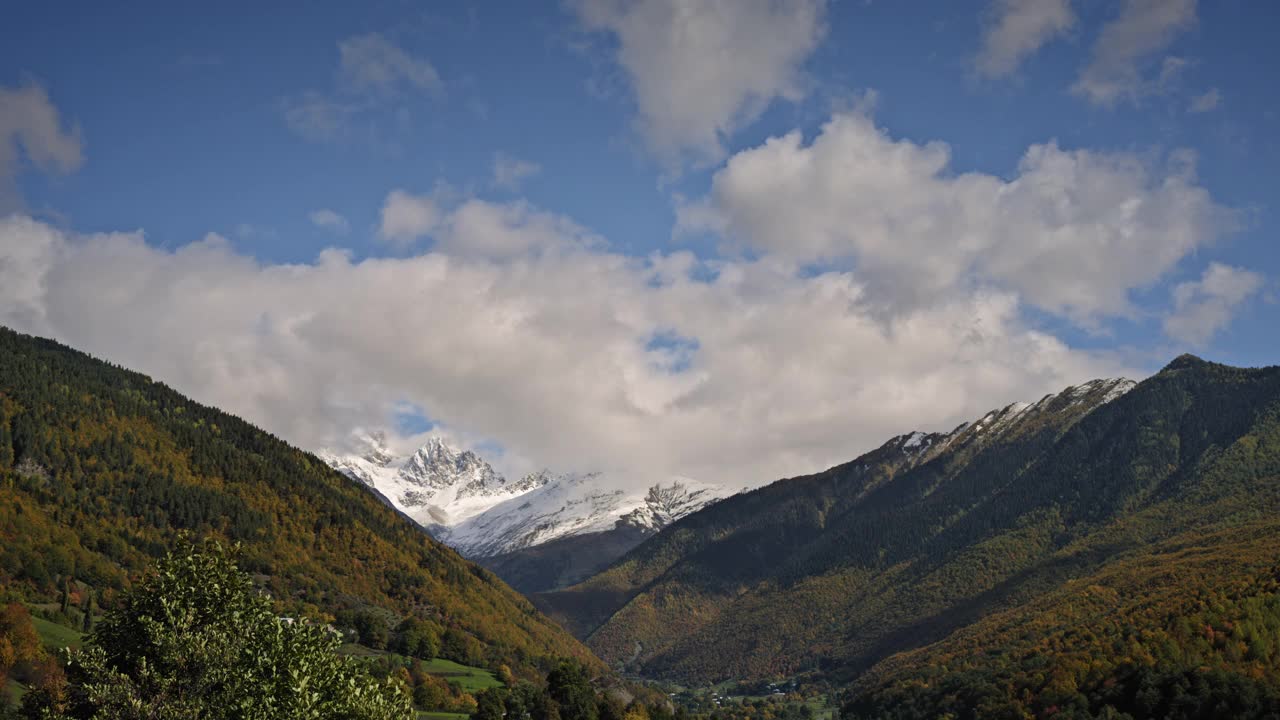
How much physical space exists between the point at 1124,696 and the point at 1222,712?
26087mm

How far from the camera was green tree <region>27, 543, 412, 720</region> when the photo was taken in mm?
53156

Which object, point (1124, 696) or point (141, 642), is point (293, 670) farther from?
point (1124, 696)

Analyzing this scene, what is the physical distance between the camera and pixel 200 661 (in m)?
55.4

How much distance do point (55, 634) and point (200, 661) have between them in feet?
421

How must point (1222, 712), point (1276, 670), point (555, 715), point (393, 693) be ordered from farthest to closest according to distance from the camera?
point (555, 715) < point (1276, 670) < point (1222, 712) < point (393, 693)

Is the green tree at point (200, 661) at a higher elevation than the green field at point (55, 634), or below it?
below

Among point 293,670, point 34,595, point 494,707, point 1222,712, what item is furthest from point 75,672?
point 1222,712

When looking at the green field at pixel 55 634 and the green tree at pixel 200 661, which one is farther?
the green field at pixel 55 634

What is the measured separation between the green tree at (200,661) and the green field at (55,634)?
108 metres

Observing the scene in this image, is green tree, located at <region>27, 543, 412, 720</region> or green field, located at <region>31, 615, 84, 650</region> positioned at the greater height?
green field, located at <region>31, 615, 84, 650</region>

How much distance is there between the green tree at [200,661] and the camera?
53156mm

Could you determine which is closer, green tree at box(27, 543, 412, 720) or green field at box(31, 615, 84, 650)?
green tree at box(27, 543, 412, 720)

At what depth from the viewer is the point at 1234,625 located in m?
198

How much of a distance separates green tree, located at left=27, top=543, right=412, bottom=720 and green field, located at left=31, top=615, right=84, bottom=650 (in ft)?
353
